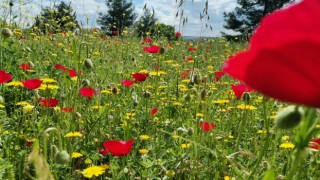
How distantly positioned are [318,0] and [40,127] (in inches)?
67.9

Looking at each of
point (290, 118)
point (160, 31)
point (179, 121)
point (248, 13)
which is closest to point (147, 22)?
point (160, 31)

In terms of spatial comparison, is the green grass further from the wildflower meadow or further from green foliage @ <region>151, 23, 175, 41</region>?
green foliage @ <region>151, 23, 175, 41</region>

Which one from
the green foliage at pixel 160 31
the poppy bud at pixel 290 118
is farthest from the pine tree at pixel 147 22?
the poppy bud at pixel 290 118

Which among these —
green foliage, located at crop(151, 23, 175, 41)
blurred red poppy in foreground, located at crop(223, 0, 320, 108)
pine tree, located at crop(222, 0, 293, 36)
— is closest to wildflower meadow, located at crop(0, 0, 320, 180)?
blurred red poppy in foreground, located at crop(223, 0, 320, 108)

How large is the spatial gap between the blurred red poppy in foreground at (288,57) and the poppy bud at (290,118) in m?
0.21

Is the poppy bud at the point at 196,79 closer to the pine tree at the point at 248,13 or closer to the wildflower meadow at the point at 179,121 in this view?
the wildflower meadow at the point at 179,121

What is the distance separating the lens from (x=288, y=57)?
34 centimetres

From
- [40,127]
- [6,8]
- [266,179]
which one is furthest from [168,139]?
[6,8]

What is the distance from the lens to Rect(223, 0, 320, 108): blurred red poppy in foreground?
1.08 feet

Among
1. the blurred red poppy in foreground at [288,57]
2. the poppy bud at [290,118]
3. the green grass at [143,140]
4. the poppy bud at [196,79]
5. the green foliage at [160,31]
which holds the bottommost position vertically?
the green grass at [143,140]

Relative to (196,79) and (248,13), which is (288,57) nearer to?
(196,79)

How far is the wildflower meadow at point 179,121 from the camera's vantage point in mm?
345

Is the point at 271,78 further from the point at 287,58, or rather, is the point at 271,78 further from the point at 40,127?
the point at 40,127

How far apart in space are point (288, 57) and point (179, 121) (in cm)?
221
